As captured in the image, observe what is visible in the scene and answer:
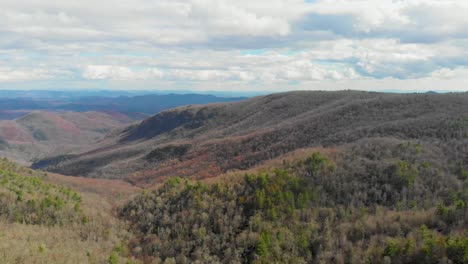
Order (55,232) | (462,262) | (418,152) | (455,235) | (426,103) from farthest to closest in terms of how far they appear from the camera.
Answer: (426,103) → (418,152) → (55,232) → (455,235) → (462,262)

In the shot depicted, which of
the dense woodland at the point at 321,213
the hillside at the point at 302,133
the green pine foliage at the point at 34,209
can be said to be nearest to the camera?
the dense woodland at the point at 321,213

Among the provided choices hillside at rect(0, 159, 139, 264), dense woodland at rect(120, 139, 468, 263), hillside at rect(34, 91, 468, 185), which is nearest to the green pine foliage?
hillside at rect(0, 159, 139, 264)

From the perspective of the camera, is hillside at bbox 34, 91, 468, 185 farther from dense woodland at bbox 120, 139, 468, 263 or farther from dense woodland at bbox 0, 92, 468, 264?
dense woodland at bbox 120, 139, 468, 263

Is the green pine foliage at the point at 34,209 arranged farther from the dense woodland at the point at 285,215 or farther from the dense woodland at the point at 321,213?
the dense woodland at the point at 321,213

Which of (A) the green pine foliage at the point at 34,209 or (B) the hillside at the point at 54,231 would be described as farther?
(A) the green pine foliage at the point at 34,209

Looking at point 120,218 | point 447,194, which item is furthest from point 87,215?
point 447,194

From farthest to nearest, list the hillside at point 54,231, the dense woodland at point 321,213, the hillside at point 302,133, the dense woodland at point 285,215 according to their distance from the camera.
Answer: the hillside at point 302,133
the dense woodland at point 321,213
the dense woodland at point 285,215
the hillside at point 54,231

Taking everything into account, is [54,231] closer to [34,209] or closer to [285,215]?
[34,209]

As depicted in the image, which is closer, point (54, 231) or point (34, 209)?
point (54, 231)

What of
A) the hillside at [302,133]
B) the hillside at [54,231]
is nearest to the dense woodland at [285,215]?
the hillside at [54,231]

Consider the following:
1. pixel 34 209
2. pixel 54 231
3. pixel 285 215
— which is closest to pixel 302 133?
pixel 285 215

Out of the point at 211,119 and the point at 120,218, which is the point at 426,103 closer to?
the point at 120,218
